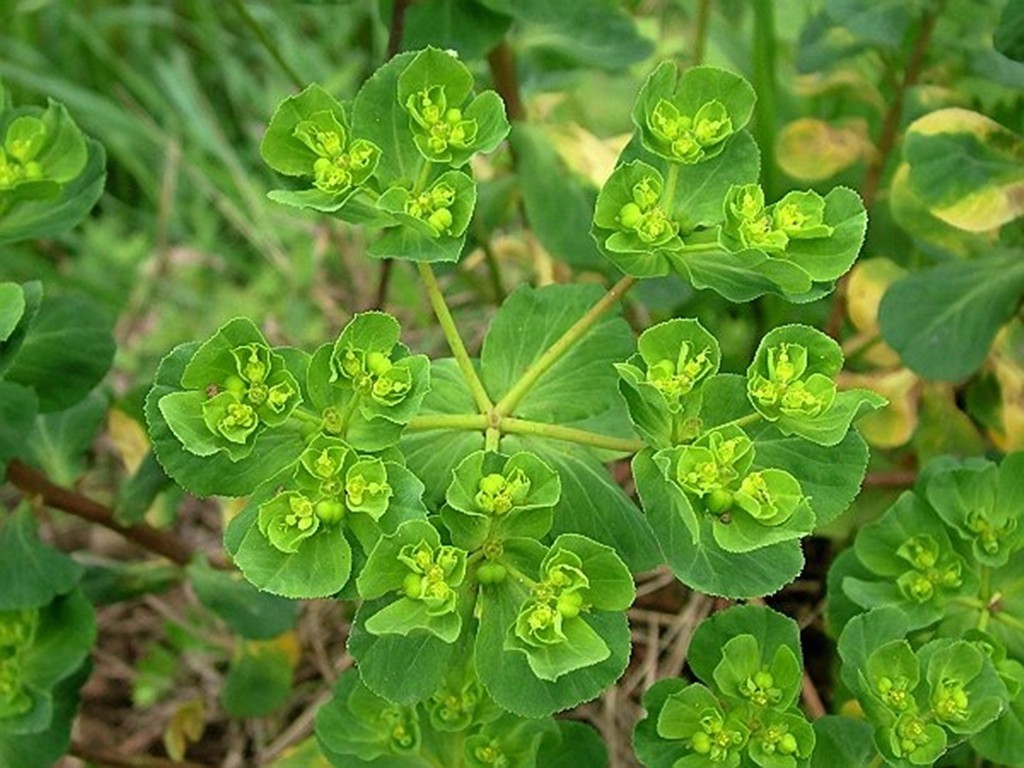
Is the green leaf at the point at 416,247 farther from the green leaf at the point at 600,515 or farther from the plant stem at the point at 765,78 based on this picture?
the plant stem at the point at 765,78

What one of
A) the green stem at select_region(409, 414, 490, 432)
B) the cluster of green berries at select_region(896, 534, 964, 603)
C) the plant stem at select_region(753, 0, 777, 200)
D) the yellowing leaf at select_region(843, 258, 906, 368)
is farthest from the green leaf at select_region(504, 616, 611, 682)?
the plant stem at select_region(753, 0, 777, 200)

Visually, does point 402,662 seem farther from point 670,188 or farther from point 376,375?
point 670,188

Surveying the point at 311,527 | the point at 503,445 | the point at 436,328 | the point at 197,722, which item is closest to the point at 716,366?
the point at 503,445

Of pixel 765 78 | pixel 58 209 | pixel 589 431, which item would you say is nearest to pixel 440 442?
pixel 589 431

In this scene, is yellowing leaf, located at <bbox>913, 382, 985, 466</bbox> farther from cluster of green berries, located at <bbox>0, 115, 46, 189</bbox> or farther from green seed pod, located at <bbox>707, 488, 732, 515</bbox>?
cluster of green berries, located at <bbox>0, 115, 46, 189</bbox>

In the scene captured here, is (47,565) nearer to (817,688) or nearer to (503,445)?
(503,445)

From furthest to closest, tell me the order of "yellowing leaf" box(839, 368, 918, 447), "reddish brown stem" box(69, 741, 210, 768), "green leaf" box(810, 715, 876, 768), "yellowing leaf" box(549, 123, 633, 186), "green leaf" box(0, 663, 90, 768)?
"yellowing leaf" box(549, 123, 633, 186) → "yellowing leaf" box(839, 368, 918, 447) → "reddish brown stem" box(69, 741, 210, 768) → "green leaf" box(0, 663, 90, 768) → "green leaf" box(810, 715, 876, 768)

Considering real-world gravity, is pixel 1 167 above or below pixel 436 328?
above
